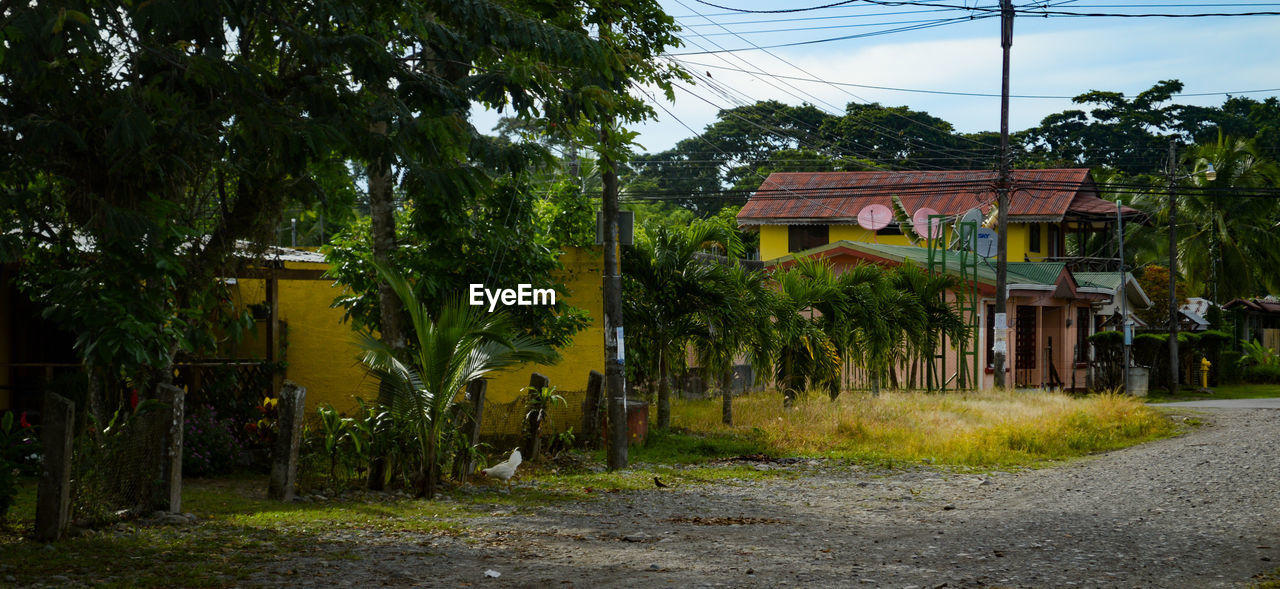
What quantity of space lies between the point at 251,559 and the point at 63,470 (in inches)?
58.9

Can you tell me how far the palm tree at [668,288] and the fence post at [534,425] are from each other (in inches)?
123

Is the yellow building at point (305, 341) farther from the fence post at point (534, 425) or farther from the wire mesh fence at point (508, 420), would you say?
the fence post at point (534, 425)

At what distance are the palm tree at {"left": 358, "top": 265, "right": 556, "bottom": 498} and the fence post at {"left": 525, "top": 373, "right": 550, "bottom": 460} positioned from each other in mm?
2061

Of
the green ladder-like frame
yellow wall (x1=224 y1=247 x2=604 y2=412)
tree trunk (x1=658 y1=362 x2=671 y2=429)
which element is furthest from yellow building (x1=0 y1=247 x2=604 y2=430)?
the green ladder-like frame

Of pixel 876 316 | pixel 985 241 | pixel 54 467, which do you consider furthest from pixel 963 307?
pixel 54 467

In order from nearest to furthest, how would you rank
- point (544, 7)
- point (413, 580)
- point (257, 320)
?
point (413, 580)
point (544, 7)
point (257, 320)

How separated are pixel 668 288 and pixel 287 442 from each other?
23.3 feet

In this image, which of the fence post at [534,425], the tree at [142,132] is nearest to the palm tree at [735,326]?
the fence post at [534,425]

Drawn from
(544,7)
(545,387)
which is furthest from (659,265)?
(544,7)

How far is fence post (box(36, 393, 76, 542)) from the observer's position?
8102 mm

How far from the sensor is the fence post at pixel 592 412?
1491 centimetres

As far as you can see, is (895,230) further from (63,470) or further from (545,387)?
(63,470)

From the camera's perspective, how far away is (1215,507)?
10914 mm

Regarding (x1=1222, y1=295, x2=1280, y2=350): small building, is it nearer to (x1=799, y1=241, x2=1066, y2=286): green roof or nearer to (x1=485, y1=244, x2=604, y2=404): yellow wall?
(x1=799, y1=241, x2=1066, y2=286): green roof
